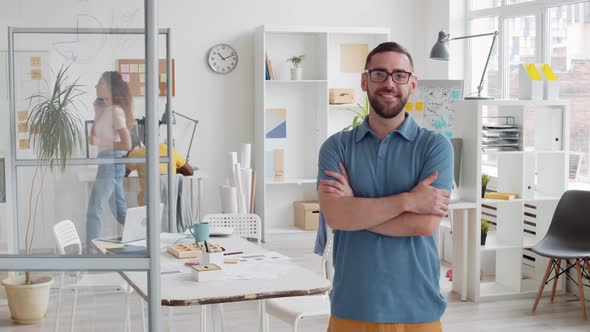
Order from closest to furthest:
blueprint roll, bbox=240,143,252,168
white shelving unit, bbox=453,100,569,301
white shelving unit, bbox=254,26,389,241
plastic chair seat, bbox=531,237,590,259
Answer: plastic chair seat, bbox=531,237,590,259
white shelving unit, bbox=453,100,569,301
blueprint roll, bbox=240,143,252,168
white shelving unit, bbox=254,26,389,241

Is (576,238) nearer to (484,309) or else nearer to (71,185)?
(484,309)

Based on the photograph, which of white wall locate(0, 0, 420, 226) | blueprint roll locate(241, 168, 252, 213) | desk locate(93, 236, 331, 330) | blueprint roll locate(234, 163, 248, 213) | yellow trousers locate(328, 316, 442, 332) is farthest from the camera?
white wall locate(0, 0, 420, 226)

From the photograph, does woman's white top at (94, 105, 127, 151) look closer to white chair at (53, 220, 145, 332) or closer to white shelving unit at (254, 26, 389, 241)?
white chair at (53, 220, 145, 332)

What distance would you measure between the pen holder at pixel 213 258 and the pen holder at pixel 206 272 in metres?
0.08

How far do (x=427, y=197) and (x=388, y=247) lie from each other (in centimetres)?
21

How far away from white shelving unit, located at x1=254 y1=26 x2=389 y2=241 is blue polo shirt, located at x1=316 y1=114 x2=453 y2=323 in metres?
5.53

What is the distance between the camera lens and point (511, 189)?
620cm

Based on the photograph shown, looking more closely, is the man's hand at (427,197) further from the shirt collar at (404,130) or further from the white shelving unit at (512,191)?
the white shelving unit at (512,191)

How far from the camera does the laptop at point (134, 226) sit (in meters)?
2.18

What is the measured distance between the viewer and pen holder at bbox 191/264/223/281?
333 cm

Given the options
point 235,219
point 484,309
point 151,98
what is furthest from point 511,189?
point 151,98

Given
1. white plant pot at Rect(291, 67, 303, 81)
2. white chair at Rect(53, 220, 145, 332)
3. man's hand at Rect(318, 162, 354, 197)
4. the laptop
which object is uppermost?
white plant pot at Rect(291, 67, 303, 81)

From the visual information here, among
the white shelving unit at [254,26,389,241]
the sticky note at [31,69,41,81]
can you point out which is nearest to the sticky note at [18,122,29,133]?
the sticky note at [31,69,41,81]

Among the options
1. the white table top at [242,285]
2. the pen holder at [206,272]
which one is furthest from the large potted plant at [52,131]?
the pen holder at [206,272]
